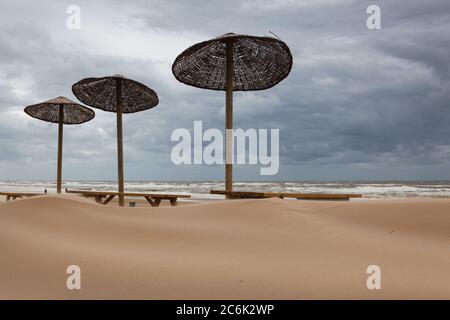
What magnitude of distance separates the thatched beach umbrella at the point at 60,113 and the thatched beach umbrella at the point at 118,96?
1.52m

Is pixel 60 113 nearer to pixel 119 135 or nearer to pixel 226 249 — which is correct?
pixel 119 135

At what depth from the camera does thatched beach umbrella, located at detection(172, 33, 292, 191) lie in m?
5.20

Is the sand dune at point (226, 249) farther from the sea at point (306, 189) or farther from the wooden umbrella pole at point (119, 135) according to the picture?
the sea at point (306, 189)

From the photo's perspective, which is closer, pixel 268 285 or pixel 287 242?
pixel 268 285

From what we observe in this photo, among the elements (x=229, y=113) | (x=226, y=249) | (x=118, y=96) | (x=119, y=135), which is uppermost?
(x=118, y=96)

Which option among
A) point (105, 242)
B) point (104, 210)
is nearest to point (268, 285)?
point (105, 242)

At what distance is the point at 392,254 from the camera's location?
1585mm

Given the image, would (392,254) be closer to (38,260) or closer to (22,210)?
(38,260)

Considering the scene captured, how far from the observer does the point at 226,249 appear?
5.54 ft

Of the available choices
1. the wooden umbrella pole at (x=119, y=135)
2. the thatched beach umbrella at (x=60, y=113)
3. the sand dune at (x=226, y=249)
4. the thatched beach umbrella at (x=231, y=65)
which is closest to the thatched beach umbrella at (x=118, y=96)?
the wooden umbrella pole at (x=119, y=135)

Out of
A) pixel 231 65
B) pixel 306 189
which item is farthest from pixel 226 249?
pixel 306 189

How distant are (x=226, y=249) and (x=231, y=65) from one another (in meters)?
4.12
